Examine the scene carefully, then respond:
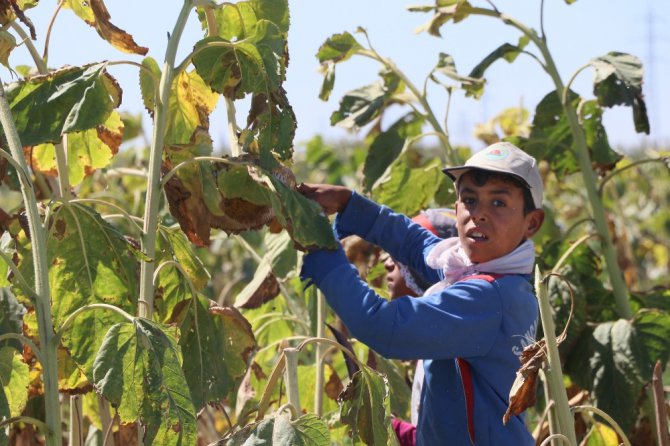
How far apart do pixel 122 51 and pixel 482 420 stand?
1.08 m

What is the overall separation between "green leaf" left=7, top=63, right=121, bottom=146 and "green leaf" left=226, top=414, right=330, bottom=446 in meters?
0.63

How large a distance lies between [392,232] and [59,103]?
94cm

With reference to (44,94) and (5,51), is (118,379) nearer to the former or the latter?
(44,94)

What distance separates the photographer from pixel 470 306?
92.8 inches

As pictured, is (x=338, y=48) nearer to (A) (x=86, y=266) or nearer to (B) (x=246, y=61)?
(B) (x=246, y=61)

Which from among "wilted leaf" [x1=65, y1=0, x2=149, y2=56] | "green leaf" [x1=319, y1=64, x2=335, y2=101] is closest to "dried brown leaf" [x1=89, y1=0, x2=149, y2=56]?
"wilted leaf" [x1=65, y1=0, x2=149, y2=56]

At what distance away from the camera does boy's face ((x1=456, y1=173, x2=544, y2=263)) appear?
8.12 ft

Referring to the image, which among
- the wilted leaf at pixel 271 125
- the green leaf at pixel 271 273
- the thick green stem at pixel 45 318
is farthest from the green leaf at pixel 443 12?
the thick green stem at pixel 45 318

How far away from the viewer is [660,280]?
10.3 meters

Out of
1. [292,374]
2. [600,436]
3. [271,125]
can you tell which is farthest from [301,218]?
[600,436]

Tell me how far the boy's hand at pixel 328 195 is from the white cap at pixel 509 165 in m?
0.25

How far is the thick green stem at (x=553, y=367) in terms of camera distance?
6.56ft

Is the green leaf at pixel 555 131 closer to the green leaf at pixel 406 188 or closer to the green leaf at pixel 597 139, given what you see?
the green leaf at pixel 597 139

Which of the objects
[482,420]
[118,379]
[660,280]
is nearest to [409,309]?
[482,420]
